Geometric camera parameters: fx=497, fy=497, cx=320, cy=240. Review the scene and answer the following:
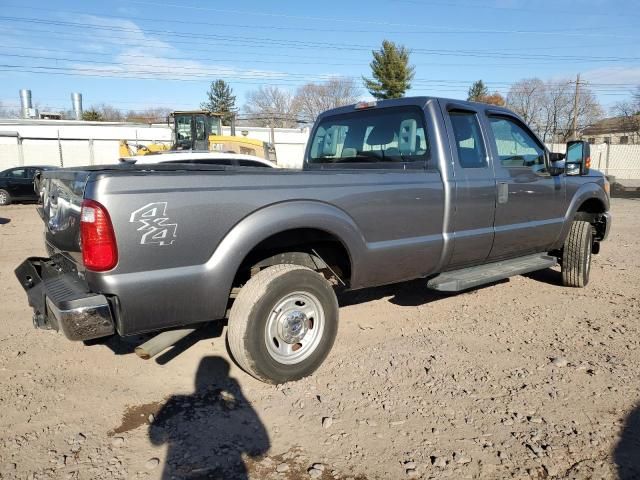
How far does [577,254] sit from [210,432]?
4.72 metres

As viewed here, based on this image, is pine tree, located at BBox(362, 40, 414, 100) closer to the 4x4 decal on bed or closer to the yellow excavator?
the yellow excavator

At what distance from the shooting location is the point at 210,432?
9.46 feet

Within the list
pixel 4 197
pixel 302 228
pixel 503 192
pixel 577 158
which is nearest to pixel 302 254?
pixel 302 228

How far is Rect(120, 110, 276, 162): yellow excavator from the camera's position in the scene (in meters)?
19.4

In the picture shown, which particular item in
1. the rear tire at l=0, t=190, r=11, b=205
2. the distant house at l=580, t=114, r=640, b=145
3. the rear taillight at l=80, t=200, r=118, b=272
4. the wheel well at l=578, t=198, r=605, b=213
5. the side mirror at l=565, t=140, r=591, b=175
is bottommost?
the rear tire at l=0, t=190, r=11, b=205

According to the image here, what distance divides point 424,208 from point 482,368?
1304mm

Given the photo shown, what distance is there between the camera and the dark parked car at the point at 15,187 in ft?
55.7

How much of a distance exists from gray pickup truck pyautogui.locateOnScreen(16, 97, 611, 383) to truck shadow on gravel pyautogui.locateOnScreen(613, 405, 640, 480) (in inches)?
64.3

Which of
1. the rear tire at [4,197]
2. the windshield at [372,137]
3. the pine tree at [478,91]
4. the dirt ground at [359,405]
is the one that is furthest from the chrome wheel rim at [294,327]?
the pine tree at [478,91]

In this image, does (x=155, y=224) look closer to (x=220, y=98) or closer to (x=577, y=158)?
(x=577, y=158)

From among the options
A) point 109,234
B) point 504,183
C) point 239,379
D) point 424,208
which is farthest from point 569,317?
point 109,234

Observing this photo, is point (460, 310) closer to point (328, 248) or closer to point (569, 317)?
point (569, 317)

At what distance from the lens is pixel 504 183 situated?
15.3ft

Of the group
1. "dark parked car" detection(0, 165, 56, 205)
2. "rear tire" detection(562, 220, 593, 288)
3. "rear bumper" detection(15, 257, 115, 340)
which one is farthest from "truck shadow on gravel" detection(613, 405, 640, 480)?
"dark parked car" detection(0, 165, 56, 205)
